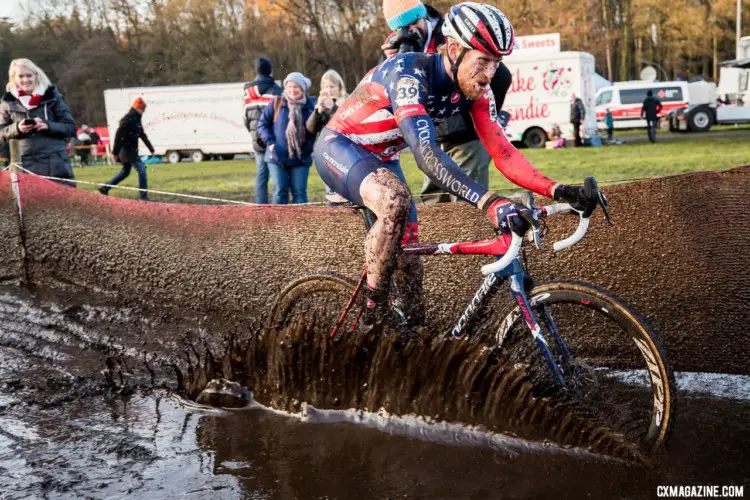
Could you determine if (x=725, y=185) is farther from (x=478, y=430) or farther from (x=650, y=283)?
(x=478, y=430)

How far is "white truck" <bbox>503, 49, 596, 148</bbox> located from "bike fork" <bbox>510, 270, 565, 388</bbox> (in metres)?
27.1

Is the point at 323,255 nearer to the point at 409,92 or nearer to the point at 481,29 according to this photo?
the point at 409,92

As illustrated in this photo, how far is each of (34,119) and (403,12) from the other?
528 centimetres

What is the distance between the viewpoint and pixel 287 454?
4113 millimetres

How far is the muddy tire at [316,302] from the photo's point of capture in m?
4.80

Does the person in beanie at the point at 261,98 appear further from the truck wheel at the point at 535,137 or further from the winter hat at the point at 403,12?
the truck wheel at the point at 535,137

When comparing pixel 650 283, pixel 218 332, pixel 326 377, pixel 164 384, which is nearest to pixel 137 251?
pixel 218 332

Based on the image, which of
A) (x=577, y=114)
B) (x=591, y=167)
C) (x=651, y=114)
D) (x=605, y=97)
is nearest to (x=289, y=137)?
(x=591, y=167)

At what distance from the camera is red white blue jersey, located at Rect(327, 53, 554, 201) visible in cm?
406

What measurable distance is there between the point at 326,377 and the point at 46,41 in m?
61.6

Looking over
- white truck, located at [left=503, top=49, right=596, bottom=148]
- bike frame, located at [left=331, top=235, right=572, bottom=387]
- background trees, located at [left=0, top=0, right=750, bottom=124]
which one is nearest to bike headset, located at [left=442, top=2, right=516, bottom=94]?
bike frame, located at [left=331, top=235, right=572, bottom=387]

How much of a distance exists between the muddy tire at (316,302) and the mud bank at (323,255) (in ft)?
0.72

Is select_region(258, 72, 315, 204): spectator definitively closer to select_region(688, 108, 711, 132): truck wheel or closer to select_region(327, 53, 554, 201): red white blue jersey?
select_region(327, 53, 554, 201): red white blue jersey

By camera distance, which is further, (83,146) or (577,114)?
(83,146)
